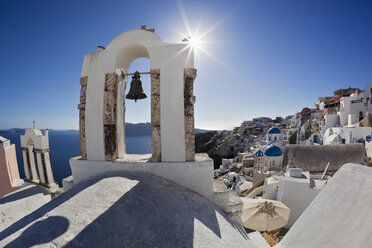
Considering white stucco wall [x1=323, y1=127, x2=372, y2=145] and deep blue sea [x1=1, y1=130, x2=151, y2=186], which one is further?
deep blue sea [x1=1, y1=130, x2=151, y2=186]

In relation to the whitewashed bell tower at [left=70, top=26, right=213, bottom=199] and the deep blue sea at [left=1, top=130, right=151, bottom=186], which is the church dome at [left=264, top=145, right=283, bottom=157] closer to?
the whitewashed bell tower at [left=70, top=26, right=213, bottom=199]

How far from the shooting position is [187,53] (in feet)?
11.8

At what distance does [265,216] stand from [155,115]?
20.8 feet

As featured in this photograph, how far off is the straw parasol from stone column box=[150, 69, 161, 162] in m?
5.65

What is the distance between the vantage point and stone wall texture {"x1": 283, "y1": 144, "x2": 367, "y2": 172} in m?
17.2

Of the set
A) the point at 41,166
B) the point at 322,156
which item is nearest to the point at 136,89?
the point at 41,166

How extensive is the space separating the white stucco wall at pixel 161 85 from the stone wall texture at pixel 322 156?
19.3 metres

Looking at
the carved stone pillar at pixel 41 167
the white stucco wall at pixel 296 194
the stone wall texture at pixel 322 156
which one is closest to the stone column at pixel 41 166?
the carved stone pillar at pixel 41 167

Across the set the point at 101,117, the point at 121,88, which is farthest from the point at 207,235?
the point at 121,88

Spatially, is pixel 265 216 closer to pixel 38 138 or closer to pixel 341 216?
pixel 341 216

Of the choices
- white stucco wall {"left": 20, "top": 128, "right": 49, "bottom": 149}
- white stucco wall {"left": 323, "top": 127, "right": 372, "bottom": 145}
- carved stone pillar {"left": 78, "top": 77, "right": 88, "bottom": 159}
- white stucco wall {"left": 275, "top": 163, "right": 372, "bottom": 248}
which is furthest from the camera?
white stucco wall {"left": 323, "top": 127, "right": 372, "bottom": 145}

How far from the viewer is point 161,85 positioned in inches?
141

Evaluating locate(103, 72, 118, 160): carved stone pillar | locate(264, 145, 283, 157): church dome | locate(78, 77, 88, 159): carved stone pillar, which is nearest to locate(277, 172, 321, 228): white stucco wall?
locate(103, 72, 118, 160): carved stone pillar

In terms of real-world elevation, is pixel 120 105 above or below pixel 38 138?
above
